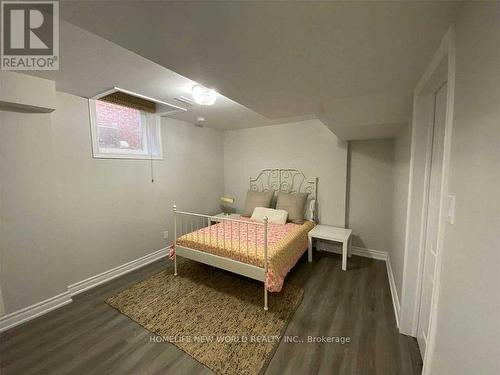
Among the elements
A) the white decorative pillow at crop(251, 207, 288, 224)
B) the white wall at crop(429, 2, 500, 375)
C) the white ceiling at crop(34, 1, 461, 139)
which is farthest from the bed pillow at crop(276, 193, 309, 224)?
the white wall at crop(429, 2, 500, 375)

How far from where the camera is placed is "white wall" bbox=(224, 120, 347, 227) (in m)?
3.20

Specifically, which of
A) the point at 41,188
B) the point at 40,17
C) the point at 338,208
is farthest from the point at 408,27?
the point at 41,188

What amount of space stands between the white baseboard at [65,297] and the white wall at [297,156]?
2.13 meters

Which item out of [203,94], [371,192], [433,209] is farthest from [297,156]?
[433,209]

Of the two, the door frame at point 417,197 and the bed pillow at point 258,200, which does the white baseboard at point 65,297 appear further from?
the door frame at point 417,197

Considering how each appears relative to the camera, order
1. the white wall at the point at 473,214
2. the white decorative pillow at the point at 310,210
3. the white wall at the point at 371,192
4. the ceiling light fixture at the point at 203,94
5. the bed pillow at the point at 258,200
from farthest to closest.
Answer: the bed pillow at the point at 258,200 → the white decorative pillow at the point at 310,210 → the white wall at the point at 371,192 → the ceiling light fixture at the point at 203,94 → the white wall at the point at 473,214

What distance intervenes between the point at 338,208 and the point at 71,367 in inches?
133

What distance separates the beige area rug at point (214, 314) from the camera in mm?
1523

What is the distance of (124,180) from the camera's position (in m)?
2.68

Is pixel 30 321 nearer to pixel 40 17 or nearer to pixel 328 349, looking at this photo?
pixel 40 17

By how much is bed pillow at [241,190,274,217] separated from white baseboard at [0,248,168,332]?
1.71 meters

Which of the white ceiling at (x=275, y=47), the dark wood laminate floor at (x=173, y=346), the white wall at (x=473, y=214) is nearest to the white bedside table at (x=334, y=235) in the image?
the dark wood laminate floor at (x=173, y=346)

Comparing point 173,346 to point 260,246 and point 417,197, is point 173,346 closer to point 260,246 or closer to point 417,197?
point 260,246

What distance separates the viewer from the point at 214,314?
1.94 metres
